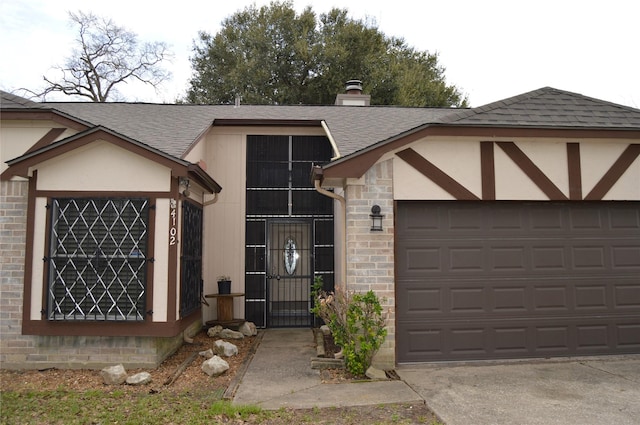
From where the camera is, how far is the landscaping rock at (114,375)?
5.52m

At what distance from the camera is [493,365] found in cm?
605

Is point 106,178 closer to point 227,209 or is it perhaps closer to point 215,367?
point 215,367

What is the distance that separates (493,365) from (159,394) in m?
4.22

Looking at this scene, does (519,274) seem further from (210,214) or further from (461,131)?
(210,214)

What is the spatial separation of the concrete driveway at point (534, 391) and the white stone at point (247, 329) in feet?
11.5

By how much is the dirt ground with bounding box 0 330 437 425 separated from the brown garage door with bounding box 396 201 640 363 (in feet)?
4.95

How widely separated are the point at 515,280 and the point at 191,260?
4.97 meters

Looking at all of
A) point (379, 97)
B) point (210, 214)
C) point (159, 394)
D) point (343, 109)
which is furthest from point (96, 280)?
point (379, 97)

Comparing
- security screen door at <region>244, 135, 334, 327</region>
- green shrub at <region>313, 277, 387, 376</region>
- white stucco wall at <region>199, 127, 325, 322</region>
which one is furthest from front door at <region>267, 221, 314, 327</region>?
green shrub at <region>313, 277, 387, 376</region>

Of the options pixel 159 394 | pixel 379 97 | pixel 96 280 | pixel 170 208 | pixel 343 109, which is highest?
pixel 379 97

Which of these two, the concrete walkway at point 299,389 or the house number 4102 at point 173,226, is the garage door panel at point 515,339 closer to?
the concrete walkway at point 299,389

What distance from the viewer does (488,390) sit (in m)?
4.99

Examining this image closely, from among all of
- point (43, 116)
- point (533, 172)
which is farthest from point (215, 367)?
point (533, 172)

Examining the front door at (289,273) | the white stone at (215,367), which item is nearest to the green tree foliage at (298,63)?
the front door at (289,273)
